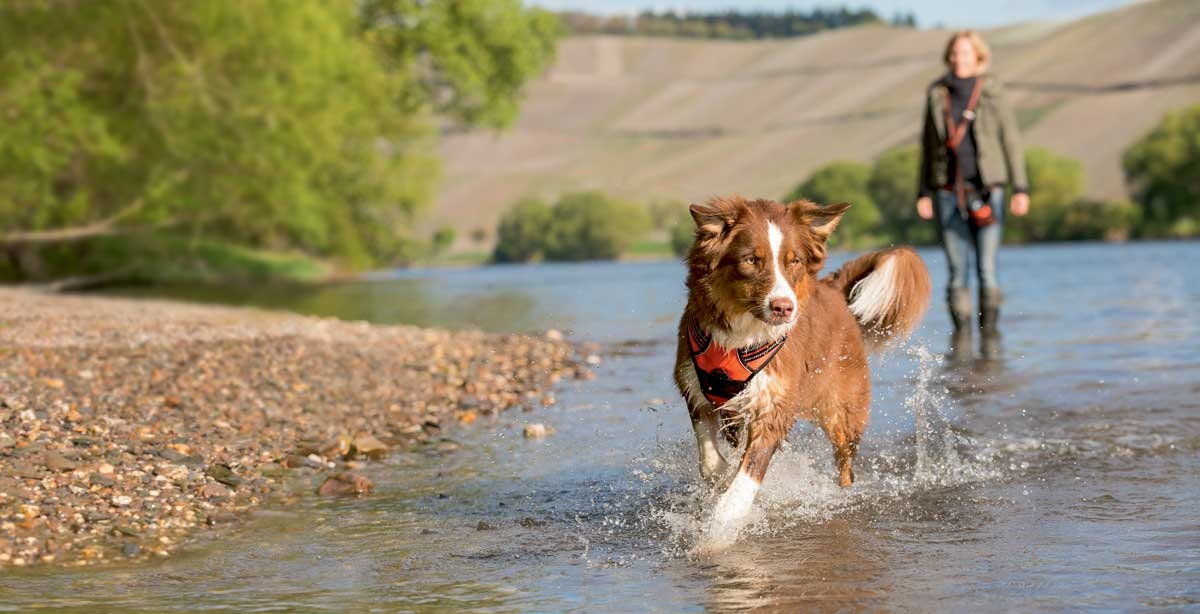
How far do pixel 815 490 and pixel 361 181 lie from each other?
4152cm

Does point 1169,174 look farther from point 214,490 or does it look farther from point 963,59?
point 214,490

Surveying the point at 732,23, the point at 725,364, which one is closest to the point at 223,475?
the point at 725,364

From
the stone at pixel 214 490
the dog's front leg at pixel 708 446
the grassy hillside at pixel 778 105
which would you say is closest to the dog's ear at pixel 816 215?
the dog's front leg at pixel 708 446

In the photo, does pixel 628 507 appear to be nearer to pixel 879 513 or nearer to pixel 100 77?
pixel 879 513

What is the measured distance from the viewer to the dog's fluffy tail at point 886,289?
8.59m

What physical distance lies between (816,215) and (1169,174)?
310 feet

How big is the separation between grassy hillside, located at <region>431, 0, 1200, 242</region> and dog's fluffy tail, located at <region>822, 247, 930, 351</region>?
103m

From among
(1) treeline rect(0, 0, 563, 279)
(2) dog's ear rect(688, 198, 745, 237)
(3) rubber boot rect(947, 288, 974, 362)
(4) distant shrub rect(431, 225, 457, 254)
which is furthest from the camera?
(4) distant shrub rect(431, 225, 457, 254)

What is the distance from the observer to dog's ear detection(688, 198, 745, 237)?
22.9 feet

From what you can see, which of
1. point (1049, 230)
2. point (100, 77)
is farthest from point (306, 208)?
point (1049, 230)

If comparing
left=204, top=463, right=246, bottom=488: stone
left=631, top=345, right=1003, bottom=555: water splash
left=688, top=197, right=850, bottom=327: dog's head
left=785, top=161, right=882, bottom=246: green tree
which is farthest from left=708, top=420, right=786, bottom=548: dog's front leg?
left=785, top=161, right=882, bottom=246: green tree

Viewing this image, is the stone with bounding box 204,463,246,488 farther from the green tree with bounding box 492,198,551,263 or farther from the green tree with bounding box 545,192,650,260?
the green tree with bounding box 545,192,650,260

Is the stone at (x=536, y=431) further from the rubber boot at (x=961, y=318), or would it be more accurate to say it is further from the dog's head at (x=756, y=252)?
the rubber boot at (x=961, y=318)

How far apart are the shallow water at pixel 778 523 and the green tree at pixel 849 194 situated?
91811 millimetres
